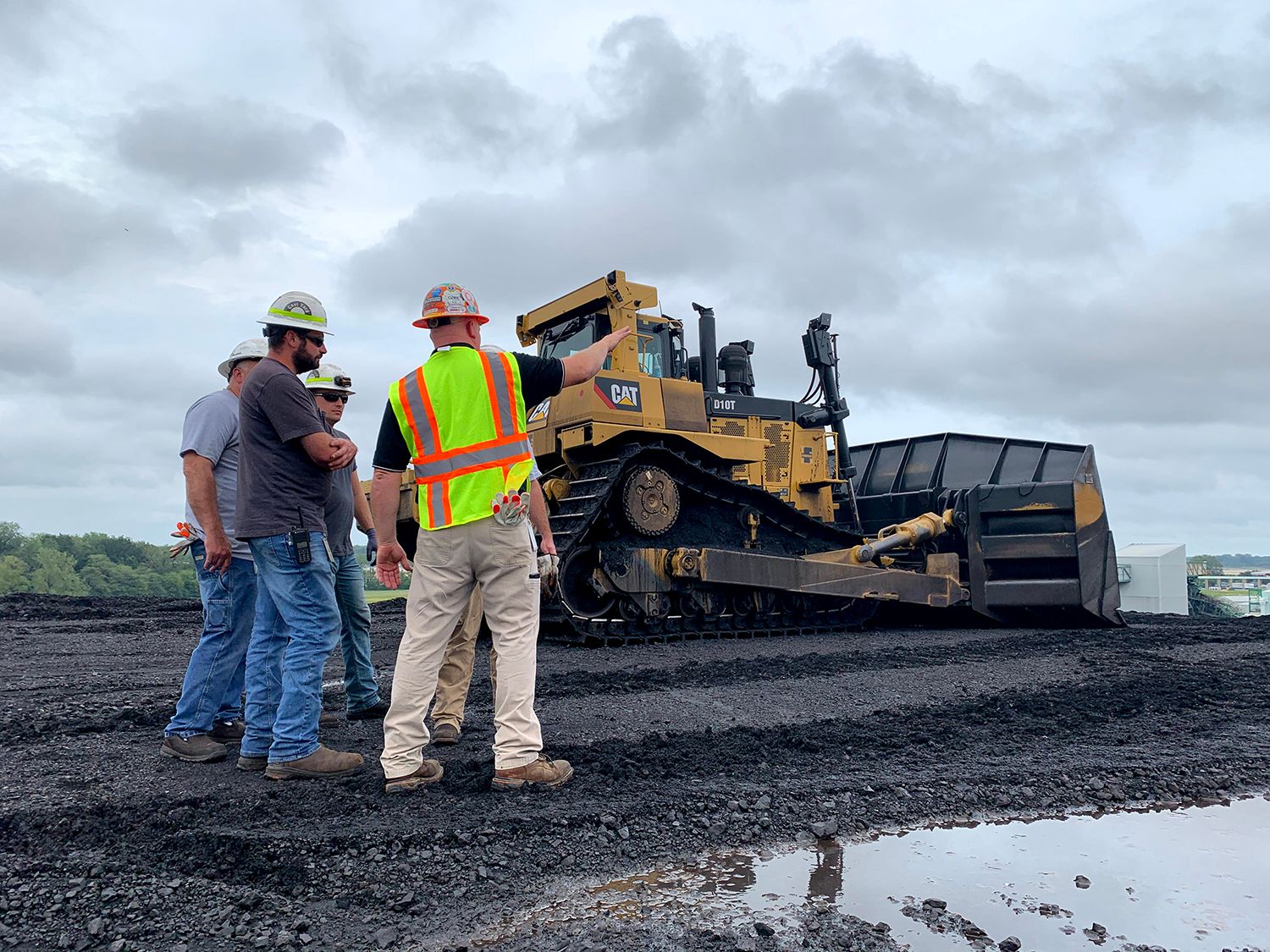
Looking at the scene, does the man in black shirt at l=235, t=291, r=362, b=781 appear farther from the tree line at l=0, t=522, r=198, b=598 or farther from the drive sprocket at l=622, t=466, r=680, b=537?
the tree line at l=0, t=522, r=198, b=598

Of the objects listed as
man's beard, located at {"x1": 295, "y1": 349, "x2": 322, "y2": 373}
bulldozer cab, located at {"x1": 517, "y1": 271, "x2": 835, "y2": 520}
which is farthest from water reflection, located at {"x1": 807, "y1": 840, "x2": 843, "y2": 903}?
bulldozer cab, located at {"x1": 517, "y1": 271, "x2": 835, "y2": 520}

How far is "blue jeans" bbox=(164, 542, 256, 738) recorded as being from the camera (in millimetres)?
4145

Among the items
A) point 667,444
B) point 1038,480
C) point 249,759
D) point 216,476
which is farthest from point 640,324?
point 249,759

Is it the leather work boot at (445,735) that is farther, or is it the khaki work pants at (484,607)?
the leather work boot at (445,735)

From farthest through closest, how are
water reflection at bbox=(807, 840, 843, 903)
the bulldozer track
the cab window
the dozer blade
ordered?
the dozer blade, the cab window, the bulldozer track, water reflection at bbox=(807, 840, 843, 903)

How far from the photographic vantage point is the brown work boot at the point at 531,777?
136 inches

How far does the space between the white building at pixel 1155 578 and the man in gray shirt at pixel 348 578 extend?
37.3 ft

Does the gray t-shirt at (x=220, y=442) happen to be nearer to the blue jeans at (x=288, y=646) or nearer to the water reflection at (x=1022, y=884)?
the blue jeans at (x=288, y=646)

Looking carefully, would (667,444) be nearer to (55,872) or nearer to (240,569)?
(240,569)

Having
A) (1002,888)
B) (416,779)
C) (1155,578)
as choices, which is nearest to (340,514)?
(416,779)

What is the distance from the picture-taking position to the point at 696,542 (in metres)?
9.74

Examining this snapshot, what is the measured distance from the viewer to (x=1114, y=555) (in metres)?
10.2

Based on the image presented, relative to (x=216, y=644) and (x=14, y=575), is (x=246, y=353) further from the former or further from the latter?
(x=14, y=575)

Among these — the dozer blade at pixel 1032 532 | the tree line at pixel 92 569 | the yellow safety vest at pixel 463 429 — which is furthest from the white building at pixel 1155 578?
the tree line at pixel 92 569
